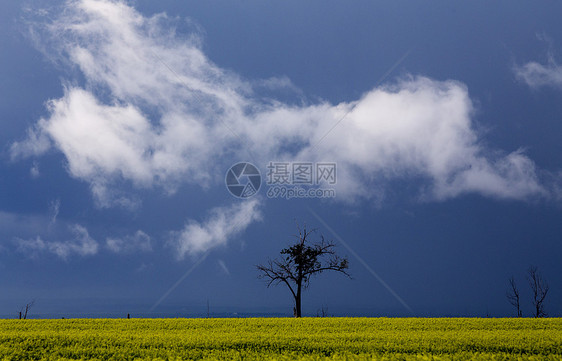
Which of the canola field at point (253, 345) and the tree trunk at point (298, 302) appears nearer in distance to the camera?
the canola field at point (253, 345)

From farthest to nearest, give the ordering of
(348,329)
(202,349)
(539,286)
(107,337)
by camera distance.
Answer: (539,286) < (348,329) < (107,337) < (202,349)

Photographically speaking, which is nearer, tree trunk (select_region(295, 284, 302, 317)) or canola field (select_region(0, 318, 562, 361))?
canola field (select_region(0, 318, 562, 361))

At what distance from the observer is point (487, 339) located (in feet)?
61.0

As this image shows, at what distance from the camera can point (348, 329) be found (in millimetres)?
23203

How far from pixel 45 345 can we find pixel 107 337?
236 cm

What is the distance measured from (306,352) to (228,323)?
401 inches

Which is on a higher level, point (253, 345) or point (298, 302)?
point (298, 302)

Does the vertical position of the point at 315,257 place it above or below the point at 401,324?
above

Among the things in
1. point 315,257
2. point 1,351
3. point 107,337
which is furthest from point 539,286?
point 1,351

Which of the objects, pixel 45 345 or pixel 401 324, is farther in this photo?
pixel 401 324

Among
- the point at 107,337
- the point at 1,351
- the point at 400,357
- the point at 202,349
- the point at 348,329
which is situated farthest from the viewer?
the point at 348,329


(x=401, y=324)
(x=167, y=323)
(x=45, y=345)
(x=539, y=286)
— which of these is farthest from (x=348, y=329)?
(x=539, y=286)

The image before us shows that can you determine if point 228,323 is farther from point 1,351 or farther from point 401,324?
point 1,351

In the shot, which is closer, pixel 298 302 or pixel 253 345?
pixel 253 345
